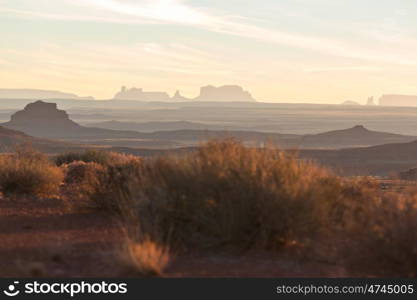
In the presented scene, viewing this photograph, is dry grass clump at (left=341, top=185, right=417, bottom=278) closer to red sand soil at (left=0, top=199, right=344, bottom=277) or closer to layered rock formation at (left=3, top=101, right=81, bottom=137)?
red sand soil at (left=0, top=199, right=344, bottom=277)

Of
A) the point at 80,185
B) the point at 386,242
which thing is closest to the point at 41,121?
the point at 80,185

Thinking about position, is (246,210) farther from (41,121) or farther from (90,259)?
(41,121)

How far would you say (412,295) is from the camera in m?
7.82

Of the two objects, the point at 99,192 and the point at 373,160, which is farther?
the point at 373,160

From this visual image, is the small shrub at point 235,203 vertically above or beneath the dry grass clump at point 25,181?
above

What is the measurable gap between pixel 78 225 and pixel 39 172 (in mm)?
5938

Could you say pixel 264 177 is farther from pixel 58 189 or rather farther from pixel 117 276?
pixel 58 189

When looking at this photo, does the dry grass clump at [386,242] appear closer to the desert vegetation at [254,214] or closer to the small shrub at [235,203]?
the desert vegetation at [254,214]

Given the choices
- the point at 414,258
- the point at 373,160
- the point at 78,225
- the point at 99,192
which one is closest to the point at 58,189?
the point at 99,192

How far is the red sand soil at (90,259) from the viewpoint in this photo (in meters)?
9.15

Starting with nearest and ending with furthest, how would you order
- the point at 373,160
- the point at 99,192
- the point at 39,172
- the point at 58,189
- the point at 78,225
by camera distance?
the point at 78,225 → the point at 99,192 → the point at 39,172 → the point at 58,189 → the point at 373,160

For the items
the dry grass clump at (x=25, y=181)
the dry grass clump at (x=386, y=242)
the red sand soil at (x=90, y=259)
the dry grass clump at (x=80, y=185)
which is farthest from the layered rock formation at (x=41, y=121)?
the dry grass clump at (x=386, y=242)

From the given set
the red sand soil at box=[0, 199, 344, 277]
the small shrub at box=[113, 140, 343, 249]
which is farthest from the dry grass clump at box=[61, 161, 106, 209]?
the small shrub at box=[113, 140, 343, 249]

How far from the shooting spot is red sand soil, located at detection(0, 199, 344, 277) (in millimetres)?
9148
